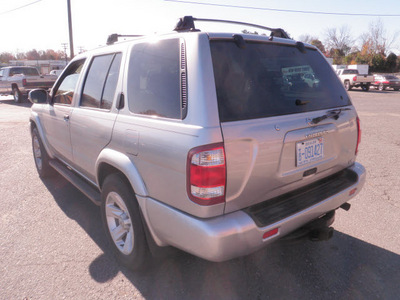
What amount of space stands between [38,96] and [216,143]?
3.46 metres

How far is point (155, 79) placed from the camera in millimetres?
2383

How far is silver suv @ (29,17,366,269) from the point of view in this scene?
197 centimetres

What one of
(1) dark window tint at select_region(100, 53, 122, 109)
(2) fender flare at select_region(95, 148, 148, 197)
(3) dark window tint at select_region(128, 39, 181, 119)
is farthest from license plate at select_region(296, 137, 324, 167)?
(1) dark window tint at select_region(100, 53, 122, 109)

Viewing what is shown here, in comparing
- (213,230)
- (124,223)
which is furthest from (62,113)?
(213,230)

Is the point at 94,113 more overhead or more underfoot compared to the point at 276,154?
more overhead

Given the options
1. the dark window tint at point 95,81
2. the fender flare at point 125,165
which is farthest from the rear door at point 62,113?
the fender flare at point 125,165

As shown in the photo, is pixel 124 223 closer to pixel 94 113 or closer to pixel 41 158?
pixel 94 113

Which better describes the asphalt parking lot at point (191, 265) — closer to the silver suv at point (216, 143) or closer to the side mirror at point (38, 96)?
the silver suv at point (216, 143)

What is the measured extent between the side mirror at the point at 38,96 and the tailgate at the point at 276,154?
3395 millimetres

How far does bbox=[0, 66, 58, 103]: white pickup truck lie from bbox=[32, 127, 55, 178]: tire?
12.5 meters

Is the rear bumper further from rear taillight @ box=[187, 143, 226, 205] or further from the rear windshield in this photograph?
the rear windshield

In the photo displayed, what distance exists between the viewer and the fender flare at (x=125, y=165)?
2.33m

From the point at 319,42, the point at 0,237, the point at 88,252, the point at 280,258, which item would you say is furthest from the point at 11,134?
the point at 319,42

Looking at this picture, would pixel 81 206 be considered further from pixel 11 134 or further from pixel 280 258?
pixel 11 134
